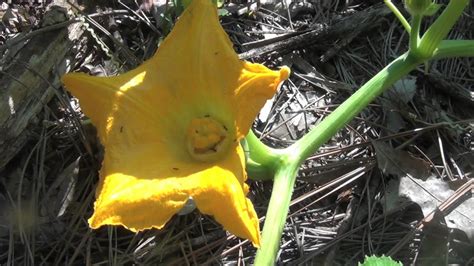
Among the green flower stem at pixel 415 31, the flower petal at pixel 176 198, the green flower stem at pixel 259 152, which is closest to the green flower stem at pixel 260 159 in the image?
the green flower stem at pixel 259 152

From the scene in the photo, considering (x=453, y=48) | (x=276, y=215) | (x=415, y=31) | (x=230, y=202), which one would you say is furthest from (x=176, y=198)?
(x=453, y=48)

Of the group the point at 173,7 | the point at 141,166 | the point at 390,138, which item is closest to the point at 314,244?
the point at 390,138

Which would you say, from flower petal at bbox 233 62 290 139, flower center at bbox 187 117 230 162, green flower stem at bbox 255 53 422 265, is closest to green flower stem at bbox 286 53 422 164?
green flower stem at bbox 255 53 422 265

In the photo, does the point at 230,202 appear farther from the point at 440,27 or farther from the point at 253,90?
the point at 440,27

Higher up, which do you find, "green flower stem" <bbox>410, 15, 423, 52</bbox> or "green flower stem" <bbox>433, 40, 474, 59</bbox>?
"green flower stem" <bbox>410, 15, 423, 52</bbox>

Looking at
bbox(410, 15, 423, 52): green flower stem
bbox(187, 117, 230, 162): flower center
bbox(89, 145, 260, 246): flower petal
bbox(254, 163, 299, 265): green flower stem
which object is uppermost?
bbox(410, 15, 423, 52): green flower stem

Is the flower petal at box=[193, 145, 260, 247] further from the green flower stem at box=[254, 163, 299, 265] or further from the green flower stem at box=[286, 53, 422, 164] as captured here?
the green flower stem at box=[286, 53, 422, 164]

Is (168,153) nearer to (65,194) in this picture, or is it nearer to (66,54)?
(65,194)

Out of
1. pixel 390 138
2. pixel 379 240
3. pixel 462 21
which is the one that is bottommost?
pixel 379 240
